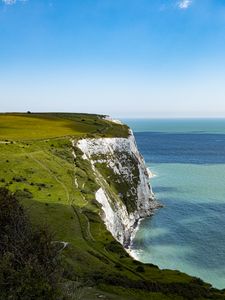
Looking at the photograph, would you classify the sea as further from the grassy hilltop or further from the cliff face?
the grassy hilltop

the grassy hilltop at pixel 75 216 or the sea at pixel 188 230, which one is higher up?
the grassy hilltop at pixel 75 216

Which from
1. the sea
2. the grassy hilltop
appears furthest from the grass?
the sea

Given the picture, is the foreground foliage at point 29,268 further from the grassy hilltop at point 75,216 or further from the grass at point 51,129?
the grass at point 51,129

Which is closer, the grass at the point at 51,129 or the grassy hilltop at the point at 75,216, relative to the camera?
the grassy hilltop at the point at 75,216

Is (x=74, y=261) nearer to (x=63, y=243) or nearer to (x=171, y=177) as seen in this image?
(x=63, y=243)

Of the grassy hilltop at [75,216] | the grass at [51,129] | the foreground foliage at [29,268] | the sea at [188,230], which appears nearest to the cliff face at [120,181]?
the sea at [188,230]

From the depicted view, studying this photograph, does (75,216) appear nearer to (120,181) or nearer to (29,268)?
(120,181)

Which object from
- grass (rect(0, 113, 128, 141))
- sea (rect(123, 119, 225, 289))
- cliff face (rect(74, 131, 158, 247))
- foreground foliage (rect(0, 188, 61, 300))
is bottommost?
sea (rect(123, 119, 225, 289))
